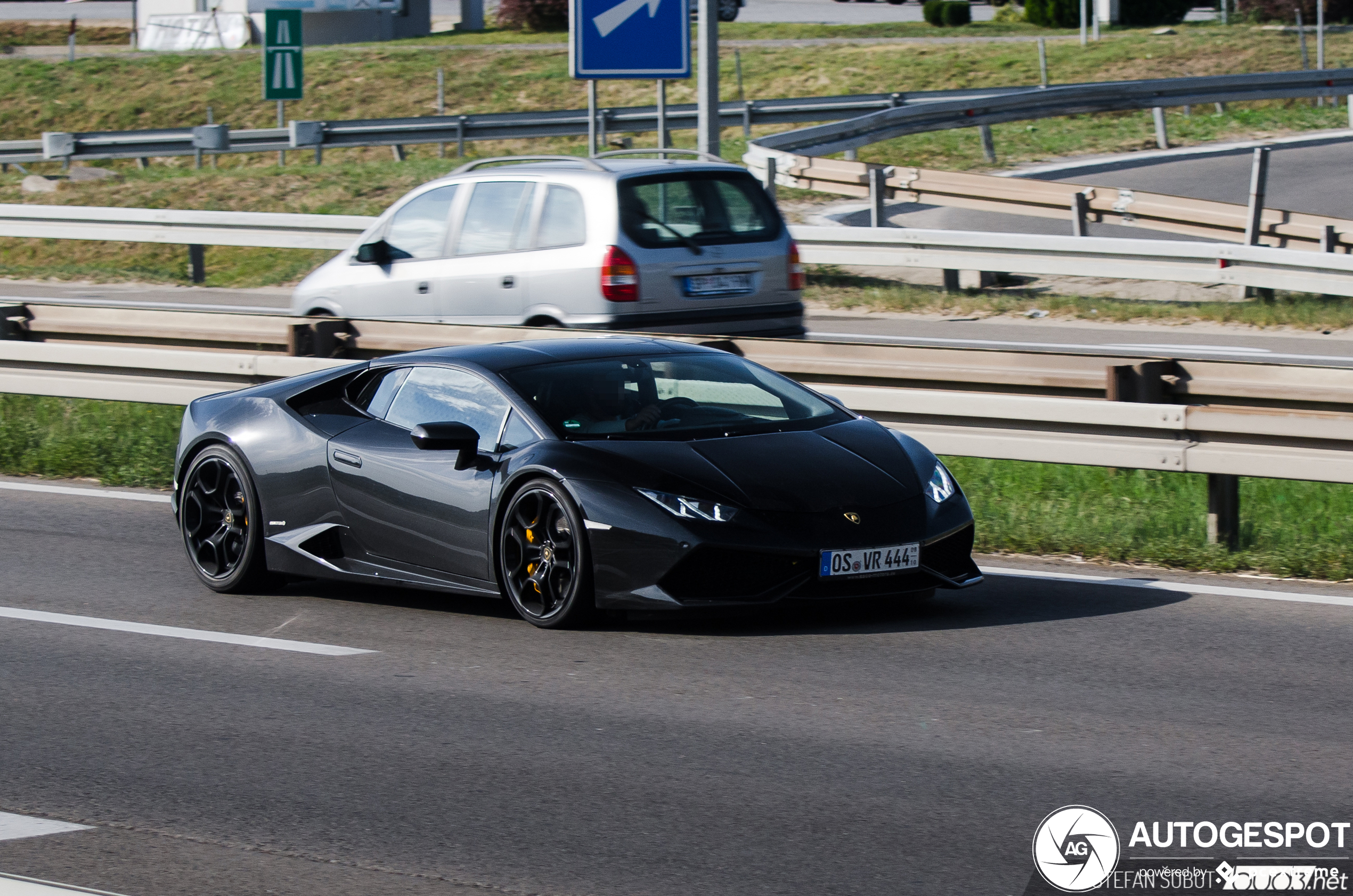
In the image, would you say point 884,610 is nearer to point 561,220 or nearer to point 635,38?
point 561,220

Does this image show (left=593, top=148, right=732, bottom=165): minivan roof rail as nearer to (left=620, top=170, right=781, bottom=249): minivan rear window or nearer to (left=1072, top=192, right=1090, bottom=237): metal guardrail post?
(left=620, top=170, right=781, bottom=249): minivan rear window

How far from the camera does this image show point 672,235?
12.7 m

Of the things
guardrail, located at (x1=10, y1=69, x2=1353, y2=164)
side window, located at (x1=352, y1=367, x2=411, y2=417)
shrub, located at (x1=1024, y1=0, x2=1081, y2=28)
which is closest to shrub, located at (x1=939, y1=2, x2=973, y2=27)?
shrub, located at (x1=1024, y1=0, x2=1081, y2=28)

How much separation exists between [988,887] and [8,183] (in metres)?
29.4

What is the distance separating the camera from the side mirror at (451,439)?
25.9ft

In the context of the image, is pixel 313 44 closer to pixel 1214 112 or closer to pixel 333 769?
pixel 1214 112

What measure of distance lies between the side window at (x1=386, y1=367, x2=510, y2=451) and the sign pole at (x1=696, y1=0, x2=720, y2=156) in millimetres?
11571

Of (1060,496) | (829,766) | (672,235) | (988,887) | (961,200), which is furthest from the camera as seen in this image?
(961,200)

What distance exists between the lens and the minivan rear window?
41.4ft

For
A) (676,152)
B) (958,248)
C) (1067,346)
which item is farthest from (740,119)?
(676,152)

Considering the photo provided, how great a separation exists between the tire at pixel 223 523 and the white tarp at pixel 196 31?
173 feet

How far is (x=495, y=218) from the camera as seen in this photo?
520 inches

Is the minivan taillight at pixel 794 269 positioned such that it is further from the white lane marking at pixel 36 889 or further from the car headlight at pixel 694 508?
the white lane marking at pixel 36 889

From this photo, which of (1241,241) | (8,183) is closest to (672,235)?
(1241,241)
